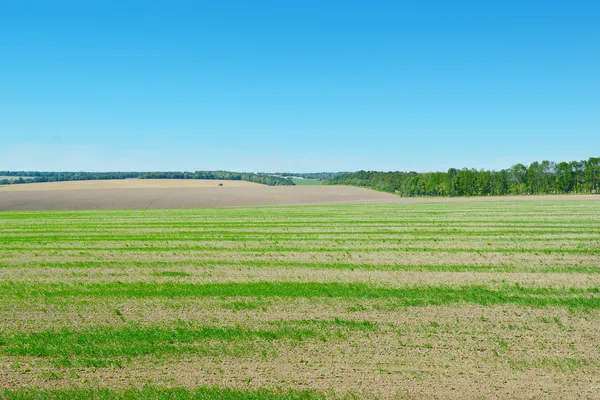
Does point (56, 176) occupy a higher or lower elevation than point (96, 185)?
higher

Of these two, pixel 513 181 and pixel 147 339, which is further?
pixel 513 181

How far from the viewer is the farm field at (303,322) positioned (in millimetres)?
8547

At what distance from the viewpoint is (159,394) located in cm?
805

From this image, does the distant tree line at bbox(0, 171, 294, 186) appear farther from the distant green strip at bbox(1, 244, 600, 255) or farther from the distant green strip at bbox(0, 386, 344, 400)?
the distant green strip at bbox(0, 386, 344, 400)

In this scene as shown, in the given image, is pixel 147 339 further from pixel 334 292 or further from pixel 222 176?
pixel 222 176

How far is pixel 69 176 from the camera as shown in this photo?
147375mm

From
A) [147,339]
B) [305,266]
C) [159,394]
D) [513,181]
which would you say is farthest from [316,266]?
[513,181]

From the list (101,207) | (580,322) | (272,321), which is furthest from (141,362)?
(101,207)

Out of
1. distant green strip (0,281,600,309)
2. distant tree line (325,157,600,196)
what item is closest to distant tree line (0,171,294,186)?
distant tree line (325,157,600,196)

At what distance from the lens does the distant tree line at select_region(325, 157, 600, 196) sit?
12238 cm

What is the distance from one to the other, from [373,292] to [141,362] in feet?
25.9

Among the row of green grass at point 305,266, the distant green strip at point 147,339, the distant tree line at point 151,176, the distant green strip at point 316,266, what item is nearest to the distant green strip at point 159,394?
the distant green strip at point 147,339

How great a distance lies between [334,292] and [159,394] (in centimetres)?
790

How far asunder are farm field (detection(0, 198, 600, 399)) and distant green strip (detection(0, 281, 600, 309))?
0.09 meters
